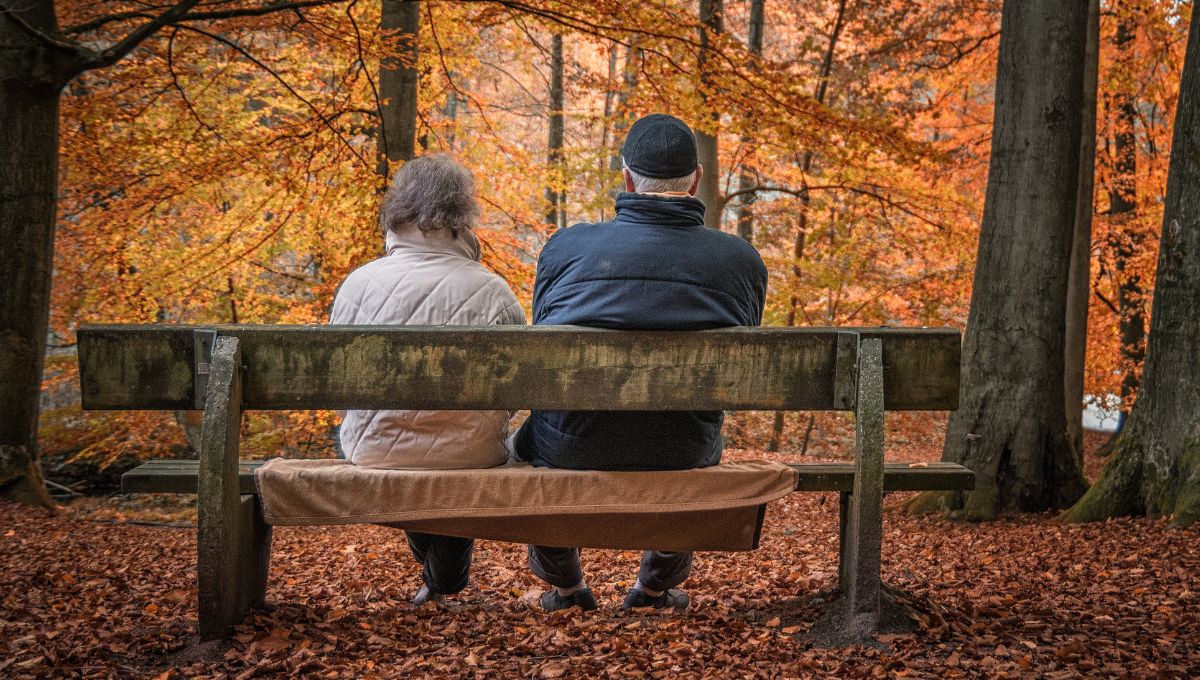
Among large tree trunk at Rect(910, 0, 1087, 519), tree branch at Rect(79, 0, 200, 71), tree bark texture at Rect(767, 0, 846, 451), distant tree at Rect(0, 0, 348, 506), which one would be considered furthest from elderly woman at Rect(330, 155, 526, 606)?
tree bark texture at Rect(767, 0, 846, 451)

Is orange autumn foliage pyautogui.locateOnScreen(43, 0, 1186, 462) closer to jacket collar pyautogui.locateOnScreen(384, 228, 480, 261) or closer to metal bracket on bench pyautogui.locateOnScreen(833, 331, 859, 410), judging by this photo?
jacket collar pyautogui.locateOnScreen(384, 228, 480, 261)

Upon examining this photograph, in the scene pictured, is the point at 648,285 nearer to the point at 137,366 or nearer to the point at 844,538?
the point at 844,538

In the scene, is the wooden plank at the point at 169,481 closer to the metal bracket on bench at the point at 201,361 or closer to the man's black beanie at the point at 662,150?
the metal bracket on bench at the point at 201,361

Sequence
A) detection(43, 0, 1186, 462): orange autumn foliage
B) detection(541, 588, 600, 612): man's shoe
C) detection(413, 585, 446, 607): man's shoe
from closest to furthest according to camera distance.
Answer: detection(541, 588, 600, 612): man's shoe
detection(413, 585, 446, 607): man's shoe
detection(43, 0, 1186, 462): orange autumn foliage

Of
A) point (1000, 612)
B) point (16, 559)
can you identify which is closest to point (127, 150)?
point (16, 559)

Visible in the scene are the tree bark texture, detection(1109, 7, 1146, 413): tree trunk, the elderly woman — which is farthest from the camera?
the tree bark texture

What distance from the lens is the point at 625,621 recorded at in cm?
315

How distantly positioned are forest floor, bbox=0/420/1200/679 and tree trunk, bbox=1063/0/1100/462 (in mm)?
5441

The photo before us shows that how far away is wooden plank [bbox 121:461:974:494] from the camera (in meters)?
3.07

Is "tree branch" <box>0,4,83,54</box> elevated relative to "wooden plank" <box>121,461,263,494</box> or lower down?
elevated

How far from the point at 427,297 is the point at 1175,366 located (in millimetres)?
4458

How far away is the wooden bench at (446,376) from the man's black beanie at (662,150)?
62 centimetres

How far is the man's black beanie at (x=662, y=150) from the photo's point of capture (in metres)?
3.13

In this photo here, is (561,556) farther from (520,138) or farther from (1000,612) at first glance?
(520,138)
